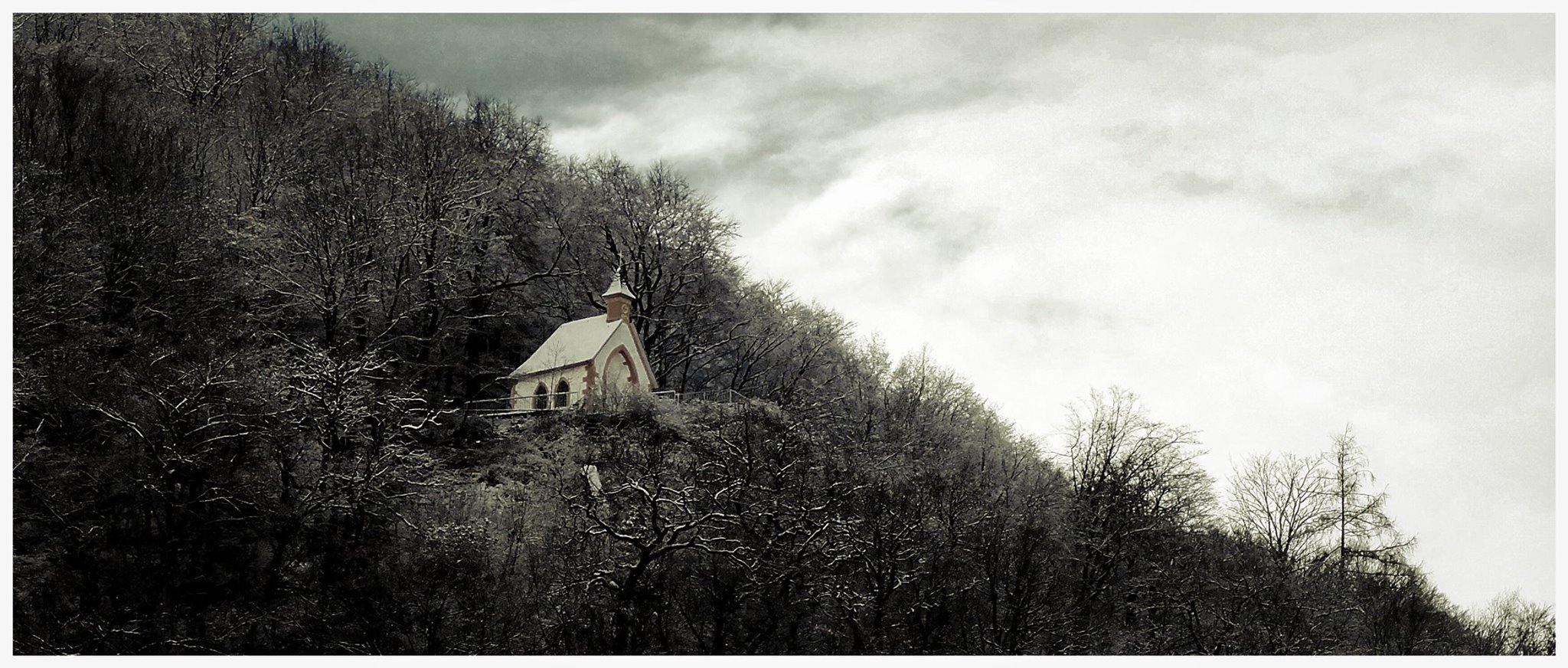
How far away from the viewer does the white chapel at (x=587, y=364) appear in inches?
1039

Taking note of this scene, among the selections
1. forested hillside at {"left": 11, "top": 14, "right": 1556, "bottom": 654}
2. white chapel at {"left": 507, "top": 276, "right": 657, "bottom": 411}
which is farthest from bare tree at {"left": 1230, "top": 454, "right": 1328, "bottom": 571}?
white chapel at {"left": 507, "top": 276, "right": 657, "bottom": 411}

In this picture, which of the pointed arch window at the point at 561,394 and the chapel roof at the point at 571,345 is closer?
the pointed arch window at the point at 561,394

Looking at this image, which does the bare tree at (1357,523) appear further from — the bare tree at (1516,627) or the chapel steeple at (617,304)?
the chapel steeple at (617,304)

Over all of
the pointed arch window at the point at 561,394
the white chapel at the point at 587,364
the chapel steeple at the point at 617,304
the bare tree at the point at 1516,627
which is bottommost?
the bare tree at the point at 1516,627

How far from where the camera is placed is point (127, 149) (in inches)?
1024

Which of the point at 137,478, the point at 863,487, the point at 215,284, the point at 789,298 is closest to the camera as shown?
the point at 137,478

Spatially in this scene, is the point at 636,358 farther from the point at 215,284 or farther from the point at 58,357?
the point at 58,357

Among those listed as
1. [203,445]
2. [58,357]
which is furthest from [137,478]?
[58,357]

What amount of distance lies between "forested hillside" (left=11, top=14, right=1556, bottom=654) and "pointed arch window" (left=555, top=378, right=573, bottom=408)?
1475 millimetres

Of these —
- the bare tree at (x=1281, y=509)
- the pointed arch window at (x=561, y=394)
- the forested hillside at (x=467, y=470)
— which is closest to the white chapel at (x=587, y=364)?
the pointed arch window at (x=561, y=394)

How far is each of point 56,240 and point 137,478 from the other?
17.2 feet

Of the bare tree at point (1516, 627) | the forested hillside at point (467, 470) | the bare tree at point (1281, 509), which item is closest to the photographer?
the forested hillside at point (467, 470)

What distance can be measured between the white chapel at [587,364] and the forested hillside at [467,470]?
1.06m

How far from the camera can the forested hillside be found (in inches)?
689
